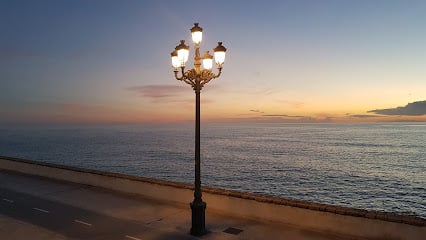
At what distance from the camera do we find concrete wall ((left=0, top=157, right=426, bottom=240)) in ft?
29.6

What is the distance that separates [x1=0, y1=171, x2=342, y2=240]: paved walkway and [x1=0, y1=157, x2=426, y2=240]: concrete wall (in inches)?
13.1

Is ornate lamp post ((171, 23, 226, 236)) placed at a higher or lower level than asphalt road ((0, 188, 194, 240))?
higher

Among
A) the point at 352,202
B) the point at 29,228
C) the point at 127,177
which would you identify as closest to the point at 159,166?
the point at 352,202

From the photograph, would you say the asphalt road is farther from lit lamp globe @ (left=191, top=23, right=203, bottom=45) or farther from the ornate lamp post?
lit lamp globe @ (left=191, top=23, right=203, bottom=45)

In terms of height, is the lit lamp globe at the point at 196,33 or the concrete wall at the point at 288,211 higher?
the lit lamp globe at the point at 196,33

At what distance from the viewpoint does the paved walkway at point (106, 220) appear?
1022cm

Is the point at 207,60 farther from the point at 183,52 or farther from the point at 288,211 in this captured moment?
the point at 288,211

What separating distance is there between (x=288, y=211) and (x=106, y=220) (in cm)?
646

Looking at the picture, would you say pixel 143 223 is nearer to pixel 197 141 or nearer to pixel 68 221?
pixel 68 221

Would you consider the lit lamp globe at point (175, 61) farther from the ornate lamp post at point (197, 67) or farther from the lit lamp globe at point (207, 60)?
the lit lamp globe at point (207, 60)

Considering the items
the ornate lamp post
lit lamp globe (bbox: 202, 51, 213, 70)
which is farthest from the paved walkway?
lit lamp globe (bbox: 202, 51, 213, 70)

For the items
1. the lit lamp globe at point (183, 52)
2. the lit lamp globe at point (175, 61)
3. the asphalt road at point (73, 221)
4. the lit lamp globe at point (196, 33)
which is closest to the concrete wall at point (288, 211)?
the asphalt road at point (73, 221)

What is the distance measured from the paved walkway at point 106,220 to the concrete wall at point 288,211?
333 mm

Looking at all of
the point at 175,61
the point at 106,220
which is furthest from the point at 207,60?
the point at 106,220
